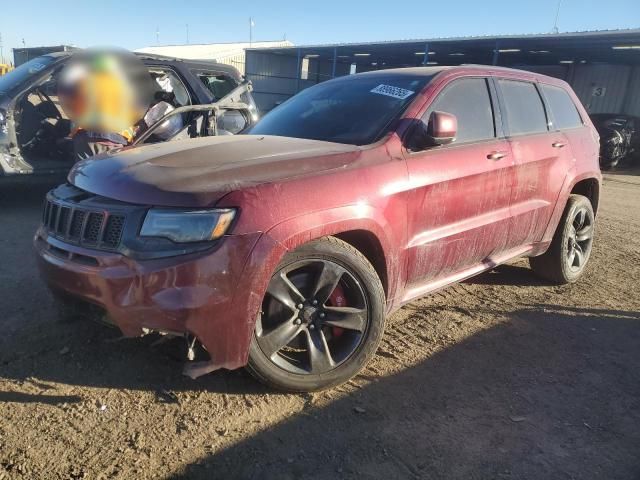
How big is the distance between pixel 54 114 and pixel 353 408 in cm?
574

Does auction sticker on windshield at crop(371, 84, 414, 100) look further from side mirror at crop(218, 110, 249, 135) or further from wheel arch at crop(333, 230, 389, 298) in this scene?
side mirror at crop(218, 110, 249, 135)

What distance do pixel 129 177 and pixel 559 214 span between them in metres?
3.54

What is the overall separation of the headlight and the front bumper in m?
0.07

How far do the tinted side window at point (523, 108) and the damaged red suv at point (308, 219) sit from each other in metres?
0.02

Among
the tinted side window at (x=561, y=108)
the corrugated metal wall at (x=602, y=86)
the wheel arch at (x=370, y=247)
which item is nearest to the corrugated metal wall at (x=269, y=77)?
the corrugated metal wall at (x=602, y=86)

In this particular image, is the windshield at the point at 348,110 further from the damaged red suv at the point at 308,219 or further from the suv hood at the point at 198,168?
the suv hood at the point at 198,168

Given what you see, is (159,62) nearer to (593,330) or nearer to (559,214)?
(559,214)

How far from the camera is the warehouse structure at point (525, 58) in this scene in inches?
762

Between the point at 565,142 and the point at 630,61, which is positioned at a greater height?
the point at 630,61

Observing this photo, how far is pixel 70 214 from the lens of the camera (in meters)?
2.72

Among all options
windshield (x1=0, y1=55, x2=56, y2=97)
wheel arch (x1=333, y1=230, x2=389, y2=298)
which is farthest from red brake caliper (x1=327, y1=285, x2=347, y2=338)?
windshield (x1=0, y1=55, x2=56, y2=97)

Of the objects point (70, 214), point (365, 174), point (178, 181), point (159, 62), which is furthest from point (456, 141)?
point (159, 62)

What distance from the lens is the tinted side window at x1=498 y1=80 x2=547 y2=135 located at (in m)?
4.10

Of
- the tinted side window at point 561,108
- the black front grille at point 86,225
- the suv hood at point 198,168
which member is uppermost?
the tinted side window at point 561,108
